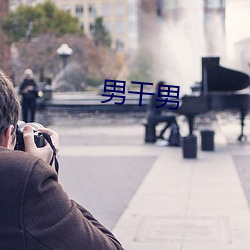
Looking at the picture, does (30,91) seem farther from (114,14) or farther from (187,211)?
(114,14)

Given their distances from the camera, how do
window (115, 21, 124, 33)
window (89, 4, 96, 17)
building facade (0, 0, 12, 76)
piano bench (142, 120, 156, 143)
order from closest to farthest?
piano bench (142, 120, 156, 143), building facade (0, 0, 12, 76), window (89, 4, 96, 17), window (115, 21, 124, 33)

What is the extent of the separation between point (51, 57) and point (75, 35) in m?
5.89

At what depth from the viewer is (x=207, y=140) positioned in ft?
43.6

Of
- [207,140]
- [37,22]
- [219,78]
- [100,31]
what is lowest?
[207,140]

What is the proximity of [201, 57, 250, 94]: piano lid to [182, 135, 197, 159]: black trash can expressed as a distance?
2.26 metres

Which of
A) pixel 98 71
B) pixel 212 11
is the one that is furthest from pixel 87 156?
pixel 212 11

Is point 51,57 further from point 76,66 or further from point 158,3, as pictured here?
point 158,3

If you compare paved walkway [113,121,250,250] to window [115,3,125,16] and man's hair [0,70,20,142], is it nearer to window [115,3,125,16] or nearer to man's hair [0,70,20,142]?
man's hair [0,70,20,142]

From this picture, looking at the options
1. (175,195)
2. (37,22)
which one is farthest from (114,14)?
(175,195)

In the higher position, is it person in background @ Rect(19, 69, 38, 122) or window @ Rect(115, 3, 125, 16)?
window @ Rect(115, 3, 125, 16)

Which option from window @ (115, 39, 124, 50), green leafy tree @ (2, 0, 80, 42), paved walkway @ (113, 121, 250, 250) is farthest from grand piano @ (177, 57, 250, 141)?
window @ (115, 39, 124, 50)

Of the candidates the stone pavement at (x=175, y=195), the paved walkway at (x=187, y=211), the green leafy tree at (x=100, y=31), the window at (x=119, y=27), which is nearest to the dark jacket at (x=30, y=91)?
the stone pavement at (x=175, y=195)

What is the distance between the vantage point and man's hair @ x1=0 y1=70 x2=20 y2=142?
189 cm

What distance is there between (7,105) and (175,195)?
657 centimetres
